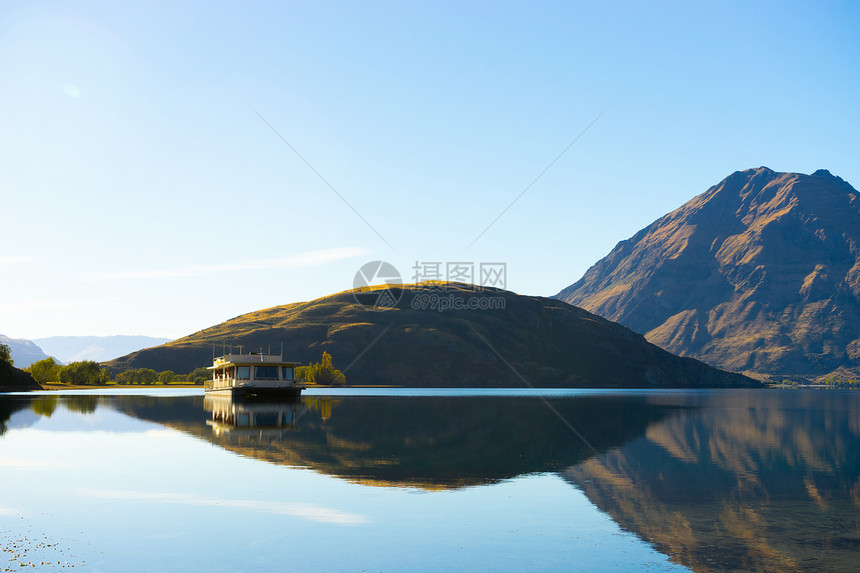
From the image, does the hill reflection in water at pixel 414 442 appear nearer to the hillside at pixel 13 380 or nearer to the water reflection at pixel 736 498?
the water reflection at pixel 736 498

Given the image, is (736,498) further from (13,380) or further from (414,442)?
(13,380)

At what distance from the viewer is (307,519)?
26.4 m

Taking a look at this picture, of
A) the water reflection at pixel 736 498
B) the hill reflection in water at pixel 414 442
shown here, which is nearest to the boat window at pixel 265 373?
the hill reflection in water at pixel 414 442

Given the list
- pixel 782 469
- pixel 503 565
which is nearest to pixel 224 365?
pixel 782 469

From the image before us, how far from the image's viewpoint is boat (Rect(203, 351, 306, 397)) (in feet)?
428

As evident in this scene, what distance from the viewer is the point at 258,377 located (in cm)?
14038

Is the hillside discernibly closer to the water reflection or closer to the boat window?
the boat window

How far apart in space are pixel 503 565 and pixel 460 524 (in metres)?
5.25

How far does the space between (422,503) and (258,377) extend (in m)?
117

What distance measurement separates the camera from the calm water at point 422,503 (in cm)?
2147

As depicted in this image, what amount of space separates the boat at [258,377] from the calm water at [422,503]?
71.6 m

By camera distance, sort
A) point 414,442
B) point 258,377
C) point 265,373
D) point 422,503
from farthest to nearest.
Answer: point 265,373 < point 258,377 < point 414,442 < point 422,503

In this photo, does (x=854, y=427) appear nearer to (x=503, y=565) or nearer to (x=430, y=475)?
(x=430, y=475)

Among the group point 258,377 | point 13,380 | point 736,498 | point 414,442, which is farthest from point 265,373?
point 736,498
